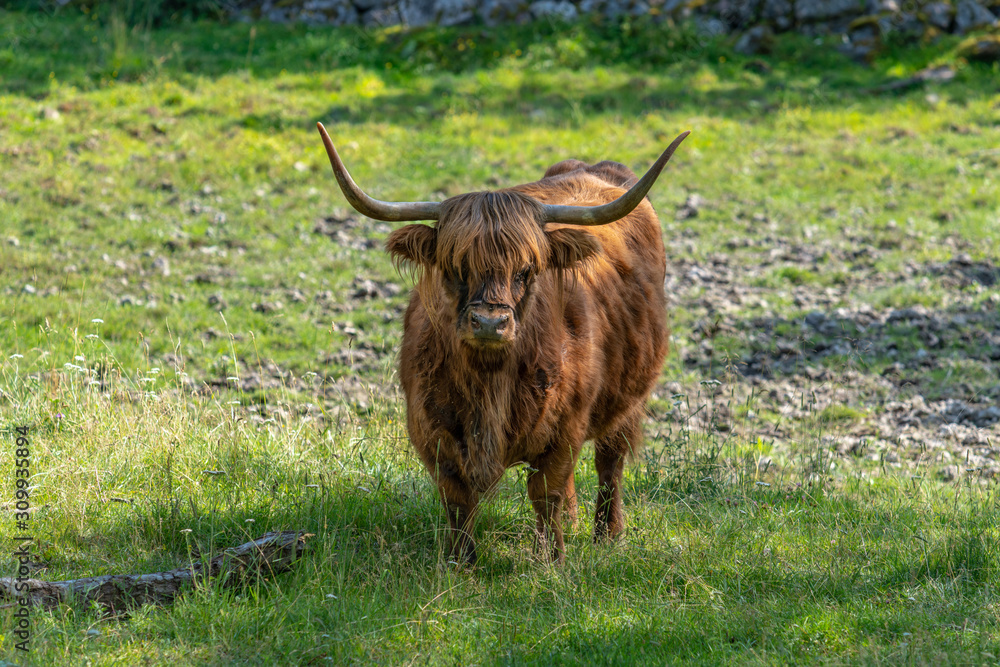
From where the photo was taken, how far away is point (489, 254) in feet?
13.4

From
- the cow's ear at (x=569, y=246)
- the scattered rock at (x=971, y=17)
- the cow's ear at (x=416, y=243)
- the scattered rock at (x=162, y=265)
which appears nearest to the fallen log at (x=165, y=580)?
the cow's ear at (x=416, y=243)

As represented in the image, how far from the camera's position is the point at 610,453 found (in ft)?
18.1

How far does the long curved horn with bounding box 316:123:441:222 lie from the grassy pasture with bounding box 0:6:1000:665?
1547mm

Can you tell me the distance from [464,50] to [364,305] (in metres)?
9.90

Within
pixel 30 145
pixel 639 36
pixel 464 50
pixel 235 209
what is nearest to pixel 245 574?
pixel 235 209

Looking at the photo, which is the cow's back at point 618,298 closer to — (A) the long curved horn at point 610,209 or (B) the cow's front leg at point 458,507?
(A) the long curved horn at point 610,209

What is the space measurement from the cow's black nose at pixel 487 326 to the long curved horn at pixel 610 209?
0.81m

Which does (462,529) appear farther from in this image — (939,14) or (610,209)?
(939,14)

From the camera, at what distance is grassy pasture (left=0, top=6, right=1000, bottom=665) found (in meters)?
3.86

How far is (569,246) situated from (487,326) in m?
0.84

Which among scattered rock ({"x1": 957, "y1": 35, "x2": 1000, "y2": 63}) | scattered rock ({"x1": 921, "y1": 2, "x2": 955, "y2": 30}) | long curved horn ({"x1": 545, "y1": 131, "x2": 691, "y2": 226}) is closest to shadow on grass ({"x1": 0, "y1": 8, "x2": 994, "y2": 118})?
scattered rock ({"x1": 957, "y1": 35, "x2": 1000, "y2": 63})

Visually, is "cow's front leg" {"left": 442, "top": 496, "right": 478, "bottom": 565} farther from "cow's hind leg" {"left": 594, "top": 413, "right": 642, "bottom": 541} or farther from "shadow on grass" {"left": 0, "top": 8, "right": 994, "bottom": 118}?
"shadow on grass" {"left": 0, "top": 8, "right": 994, "bottom": 118}

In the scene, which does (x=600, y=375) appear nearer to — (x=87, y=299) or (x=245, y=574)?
(x=245, y=574)

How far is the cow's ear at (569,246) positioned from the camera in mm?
4434
